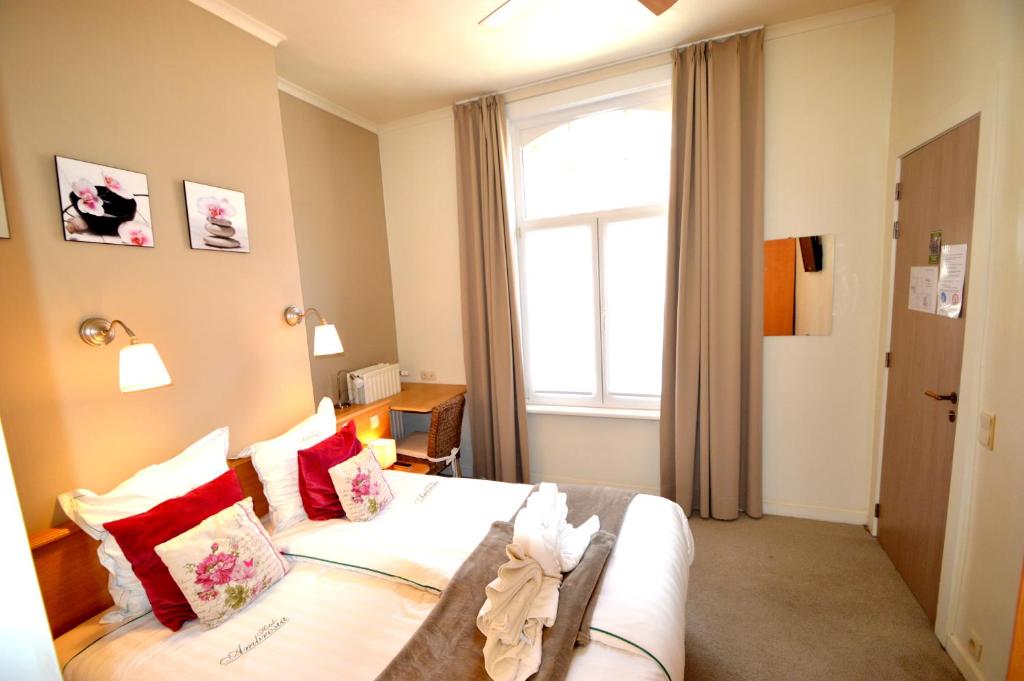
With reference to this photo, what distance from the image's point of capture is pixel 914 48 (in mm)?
2146

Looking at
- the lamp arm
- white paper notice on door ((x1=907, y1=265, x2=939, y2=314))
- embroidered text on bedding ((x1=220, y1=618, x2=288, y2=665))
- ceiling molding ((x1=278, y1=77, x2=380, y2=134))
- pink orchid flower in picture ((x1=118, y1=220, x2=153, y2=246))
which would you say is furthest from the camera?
ceiling molding ((x1=278, y1=77, x2=380, y2=134))

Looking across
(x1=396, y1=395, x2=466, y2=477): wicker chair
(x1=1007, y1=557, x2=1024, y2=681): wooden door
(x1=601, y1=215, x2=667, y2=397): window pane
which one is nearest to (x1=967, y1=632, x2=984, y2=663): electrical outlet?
(x1=1007, y1=557, x2=1024, y2=681): wooden door

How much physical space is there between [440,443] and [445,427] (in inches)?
4.3

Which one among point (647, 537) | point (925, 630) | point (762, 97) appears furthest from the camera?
point (762, 97)

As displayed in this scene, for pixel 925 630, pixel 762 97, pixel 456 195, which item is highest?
pixel 762 97

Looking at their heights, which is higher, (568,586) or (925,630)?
(568,586)

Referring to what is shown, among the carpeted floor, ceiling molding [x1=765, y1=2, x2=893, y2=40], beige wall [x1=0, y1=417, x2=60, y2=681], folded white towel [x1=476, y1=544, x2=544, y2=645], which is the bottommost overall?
the carpeted floor

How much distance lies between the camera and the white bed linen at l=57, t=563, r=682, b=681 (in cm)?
127

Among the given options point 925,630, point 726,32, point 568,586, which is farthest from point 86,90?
point 925,630

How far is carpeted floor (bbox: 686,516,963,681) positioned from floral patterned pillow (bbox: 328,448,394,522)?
150cm

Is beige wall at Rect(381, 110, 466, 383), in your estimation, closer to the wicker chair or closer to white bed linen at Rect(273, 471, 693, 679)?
the wicker chair

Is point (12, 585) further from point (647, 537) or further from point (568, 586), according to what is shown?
point (647, 537)

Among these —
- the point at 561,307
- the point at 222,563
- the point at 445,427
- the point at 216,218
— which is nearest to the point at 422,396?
the point at 445,427

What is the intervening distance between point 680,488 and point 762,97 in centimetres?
242
